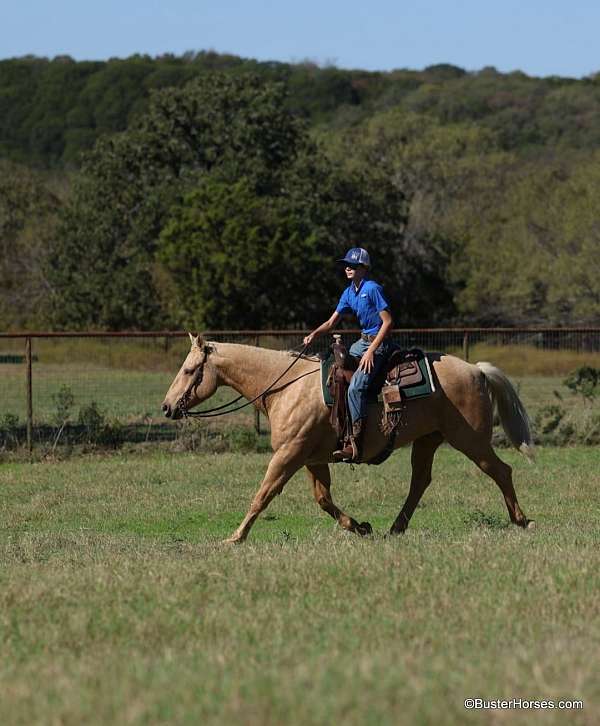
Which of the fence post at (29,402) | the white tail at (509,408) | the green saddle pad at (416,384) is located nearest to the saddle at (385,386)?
the green saddle pad at (416,384)

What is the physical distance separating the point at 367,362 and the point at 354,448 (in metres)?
0.83

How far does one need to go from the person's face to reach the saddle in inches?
25.5

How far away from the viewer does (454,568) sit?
29.9ft

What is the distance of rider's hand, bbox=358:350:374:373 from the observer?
11.9m

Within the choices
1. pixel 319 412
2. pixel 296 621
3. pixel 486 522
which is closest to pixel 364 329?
pixel 319 412

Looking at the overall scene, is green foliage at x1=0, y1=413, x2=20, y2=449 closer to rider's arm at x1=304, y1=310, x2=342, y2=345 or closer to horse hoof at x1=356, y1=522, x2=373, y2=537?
rider's arm at x1=304, y1=310, x2=342, y2=345

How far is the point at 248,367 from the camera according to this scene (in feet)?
40.9

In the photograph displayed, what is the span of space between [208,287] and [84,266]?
9484 millimetres

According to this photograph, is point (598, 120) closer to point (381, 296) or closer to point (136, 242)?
point (136, 242)

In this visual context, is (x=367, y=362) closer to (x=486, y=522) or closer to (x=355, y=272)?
(x=355, y=272)

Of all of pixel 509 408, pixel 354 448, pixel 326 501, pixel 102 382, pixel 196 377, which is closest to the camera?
pixel 354 448

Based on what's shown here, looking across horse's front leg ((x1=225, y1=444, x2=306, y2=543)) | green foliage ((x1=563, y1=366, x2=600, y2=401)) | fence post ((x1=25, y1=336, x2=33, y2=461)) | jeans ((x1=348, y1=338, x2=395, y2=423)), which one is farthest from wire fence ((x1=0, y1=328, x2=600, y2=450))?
horse's front leg ((x1=225, y1=444, x2=306, y2=543))

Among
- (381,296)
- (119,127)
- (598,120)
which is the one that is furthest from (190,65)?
(381,296)

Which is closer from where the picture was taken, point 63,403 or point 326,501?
point 326,501
